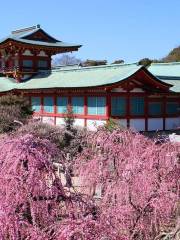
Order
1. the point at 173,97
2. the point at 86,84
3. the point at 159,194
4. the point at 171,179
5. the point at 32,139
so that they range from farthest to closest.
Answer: the point at 173,97, the point at 86,84, the point at 171,179, the point at 159,194, the point at 32,139

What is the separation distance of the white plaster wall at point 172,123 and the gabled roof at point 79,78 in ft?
7.26

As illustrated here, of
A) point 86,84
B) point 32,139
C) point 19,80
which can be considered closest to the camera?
point 32,139

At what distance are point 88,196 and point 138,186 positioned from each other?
4.52ft

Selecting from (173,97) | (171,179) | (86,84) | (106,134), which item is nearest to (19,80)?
(86,84)

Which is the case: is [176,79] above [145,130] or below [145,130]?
above

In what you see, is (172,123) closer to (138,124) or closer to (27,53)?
(138,124)

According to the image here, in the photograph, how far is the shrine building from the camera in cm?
2158

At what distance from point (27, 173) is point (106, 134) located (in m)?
4.16

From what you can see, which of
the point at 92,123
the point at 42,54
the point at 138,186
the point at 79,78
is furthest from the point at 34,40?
the point at 138,186

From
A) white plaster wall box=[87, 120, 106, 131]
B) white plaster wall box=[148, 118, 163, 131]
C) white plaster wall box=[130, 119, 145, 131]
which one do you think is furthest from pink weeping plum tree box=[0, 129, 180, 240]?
white plaster wall box=[148, 118, 163, 131]

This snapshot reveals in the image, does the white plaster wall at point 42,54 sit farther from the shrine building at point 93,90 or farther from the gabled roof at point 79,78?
the gabled roof at point 79,78

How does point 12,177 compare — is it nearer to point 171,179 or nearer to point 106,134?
point 171,179

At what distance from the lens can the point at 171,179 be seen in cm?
568

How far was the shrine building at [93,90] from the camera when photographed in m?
21.6
